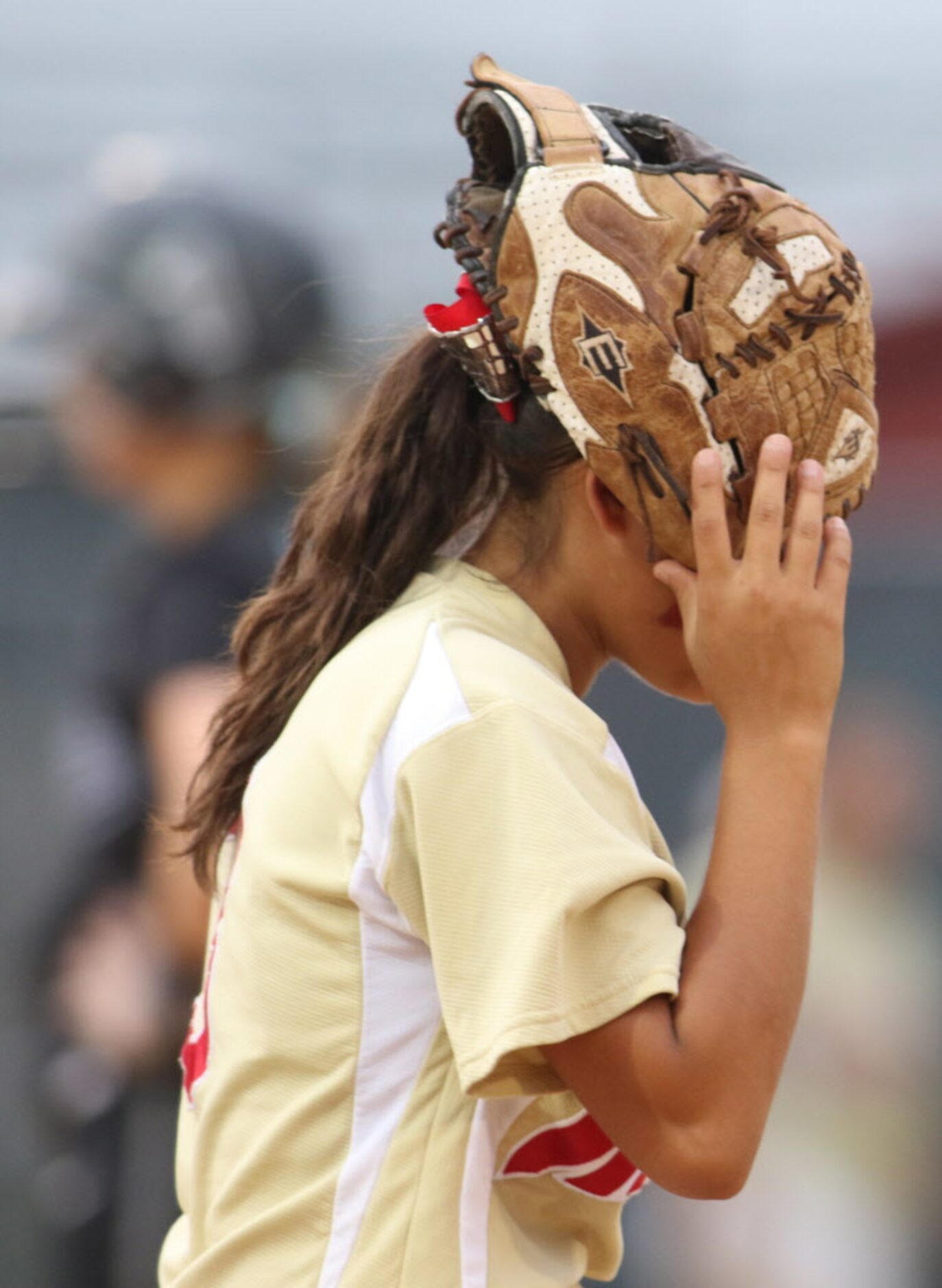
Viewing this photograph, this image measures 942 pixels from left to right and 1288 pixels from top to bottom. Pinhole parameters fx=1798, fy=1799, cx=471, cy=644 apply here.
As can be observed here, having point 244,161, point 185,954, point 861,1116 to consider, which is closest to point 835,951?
point 861,1116

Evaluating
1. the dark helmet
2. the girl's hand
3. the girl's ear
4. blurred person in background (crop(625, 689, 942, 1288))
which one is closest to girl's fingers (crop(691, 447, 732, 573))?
the girl's hand

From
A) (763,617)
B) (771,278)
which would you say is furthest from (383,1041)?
(771,278)

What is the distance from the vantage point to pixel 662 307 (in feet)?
5.01

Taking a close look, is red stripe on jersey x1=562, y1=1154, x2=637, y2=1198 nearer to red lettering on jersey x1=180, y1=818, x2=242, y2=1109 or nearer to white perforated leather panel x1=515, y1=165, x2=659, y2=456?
red lettering on jersey x1=180, y1=818, x2=242, y2=1109

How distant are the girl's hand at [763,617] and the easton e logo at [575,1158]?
36 cm

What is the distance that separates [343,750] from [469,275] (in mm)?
458

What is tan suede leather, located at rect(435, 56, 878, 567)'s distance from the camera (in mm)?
1530

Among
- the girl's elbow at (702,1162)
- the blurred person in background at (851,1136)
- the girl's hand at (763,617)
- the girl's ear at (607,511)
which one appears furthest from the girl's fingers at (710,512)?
the blurred person in background at (851,1136)

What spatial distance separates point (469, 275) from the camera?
63.9 inches

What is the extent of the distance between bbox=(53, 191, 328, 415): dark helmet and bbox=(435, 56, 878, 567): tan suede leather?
5.87ft

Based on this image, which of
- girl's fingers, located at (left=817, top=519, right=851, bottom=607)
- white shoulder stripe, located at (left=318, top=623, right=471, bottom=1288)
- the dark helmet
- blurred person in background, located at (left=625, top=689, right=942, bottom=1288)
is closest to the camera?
white shoulder stripe, located at (left=318, top=623, right=471, bottom=1288)

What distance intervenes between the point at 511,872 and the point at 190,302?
7.87 ft

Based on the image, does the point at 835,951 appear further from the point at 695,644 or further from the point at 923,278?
the point at 695,644

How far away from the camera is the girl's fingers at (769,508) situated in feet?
5.01
